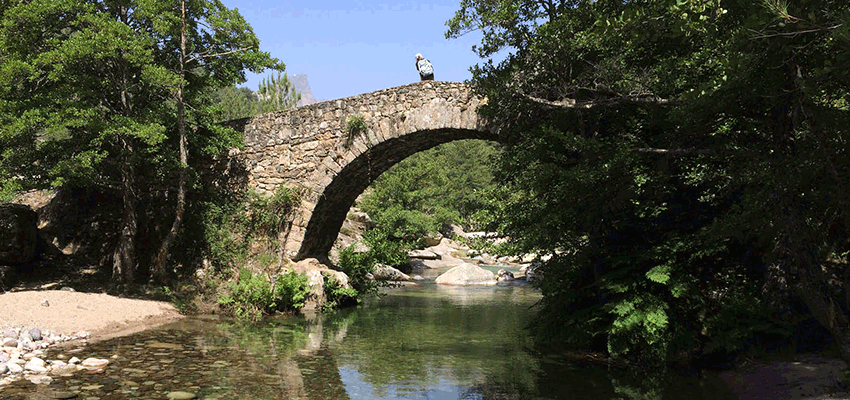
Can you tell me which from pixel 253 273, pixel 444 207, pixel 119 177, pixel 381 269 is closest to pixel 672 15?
pixel 253 273

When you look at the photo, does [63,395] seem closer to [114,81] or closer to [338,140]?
[114,81]

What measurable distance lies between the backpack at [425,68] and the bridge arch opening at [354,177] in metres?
1.20

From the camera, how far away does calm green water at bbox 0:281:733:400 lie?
211 inches

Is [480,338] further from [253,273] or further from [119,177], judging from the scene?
[119,177]

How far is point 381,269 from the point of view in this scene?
17422mm

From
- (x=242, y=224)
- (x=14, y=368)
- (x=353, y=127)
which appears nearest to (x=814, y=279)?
(x=14, y=368)

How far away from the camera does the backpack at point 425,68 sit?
11133mm

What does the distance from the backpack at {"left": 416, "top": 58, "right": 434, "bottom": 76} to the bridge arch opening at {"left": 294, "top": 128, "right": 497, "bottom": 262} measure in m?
1.20

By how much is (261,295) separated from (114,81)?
463 cm

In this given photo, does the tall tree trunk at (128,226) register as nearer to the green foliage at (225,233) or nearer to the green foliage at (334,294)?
the green foliage at (225,233)

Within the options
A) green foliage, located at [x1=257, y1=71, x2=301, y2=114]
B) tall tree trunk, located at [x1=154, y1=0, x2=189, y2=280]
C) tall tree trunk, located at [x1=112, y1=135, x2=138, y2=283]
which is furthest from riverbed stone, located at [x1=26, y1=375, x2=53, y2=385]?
green foliage, located at [x1=257, y1=71, x2=301, y2=114]

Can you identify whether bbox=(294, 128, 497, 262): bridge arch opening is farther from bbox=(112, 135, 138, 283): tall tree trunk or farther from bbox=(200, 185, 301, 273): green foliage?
bbox=(112, 135, 138, 283): tall tree trunk

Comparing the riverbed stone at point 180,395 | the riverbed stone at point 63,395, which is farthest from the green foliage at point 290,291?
the riverbed stone at point 63,395

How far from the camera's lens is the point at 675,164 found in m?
6.49
